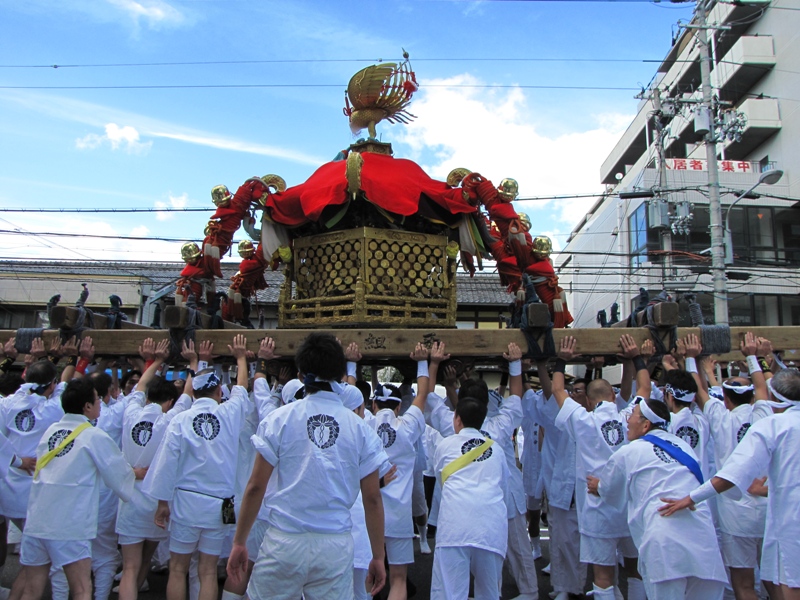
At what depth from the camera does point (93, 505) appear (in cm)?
416

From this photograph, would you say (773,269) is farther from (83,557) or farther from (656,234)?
(83,557)

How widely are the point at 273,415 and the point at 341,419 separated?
1.06ft

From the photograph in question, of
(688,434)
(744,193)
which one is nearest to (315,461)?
(688,434)

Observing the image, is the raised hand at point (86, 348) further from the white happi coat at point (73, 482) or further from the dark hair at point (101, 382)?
the white happi coat at point (73, 482)

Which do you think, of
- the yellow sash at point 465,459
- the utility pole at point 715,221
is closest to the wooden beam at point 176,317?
the yellow sash at point 465,459

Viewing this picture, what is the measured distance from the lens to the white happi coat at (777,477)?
3.54 m

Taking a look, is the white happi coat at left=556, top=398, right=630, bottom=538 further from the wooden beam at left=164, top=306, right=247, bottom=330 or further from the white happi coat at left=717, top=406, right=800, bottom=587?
the wooden beam at left=164, top=306, right=247, bottom=330

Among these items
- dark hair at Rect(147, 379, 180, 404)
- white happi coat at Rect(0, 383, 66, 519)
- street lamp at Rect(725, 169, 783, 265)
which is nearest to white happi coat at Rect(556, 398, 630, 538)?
dark hair at Rect(147, 379, 180, 404)

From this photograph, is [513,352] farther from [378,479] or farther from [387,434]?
[378,479]

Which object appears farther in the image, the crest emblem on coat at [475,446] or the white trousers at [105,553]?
the white trousers at [105,553]

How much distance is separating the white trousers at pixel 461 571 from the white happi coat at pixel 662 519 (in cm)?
87

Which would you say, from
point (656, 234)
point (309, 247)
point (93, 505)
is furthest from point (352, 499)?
point (656, 234)

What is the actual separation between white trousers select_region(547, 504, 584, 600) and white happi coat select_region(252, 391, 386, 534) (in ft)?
9.21

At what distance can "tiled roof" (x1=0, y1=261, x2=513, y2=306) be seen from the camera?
17.5 metres
